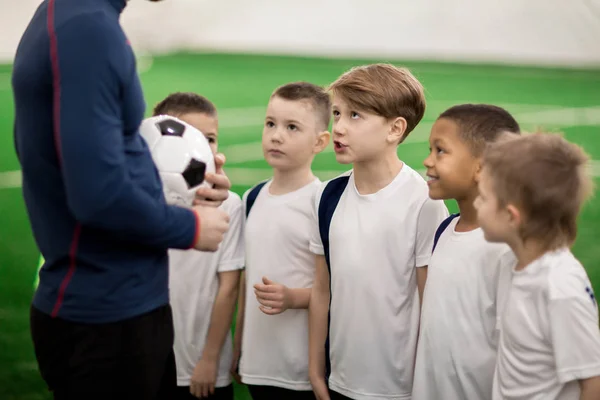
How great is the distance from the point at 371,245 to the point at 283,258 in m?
0.36

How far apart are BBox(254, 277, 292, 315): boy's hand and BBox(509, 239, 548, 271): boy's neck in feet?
2.44

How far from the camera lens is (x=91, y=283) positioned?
4.45 ft

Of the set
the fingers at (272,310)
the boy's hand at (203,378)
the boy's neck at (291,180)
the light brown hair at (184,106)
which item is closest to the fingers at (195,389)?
the boy's hand at (203,378)

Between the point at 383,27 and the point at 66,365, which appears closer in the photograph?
the point at 66,365

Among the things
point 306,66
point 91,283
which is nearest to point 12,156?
point 306,66

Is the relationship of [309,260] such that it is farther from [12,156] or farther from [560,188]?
[12,156]

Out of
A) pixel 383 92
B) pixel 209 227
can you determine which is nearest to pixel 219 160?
pixel 209 227

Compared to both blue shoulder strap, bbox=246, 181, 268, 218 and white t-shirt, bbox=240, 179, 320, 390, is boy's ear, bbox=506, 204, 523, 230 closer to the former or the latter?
white t-shirt, bbox=240, 179, 320, 390

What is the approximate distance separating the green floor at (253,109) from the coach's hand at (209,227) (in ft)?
6.11

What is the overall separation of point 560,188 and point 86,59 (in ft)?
3.41

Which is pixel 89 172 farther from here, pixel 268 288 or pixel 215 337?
pixel 215 337

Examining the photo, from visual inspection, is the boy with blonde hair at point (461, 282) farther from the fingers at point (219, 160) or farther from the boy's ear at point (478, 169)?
the fingers at point (219, 160)

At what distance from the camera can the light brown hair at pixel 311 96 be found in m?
2.40

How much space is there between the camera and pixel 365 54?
3547mm
